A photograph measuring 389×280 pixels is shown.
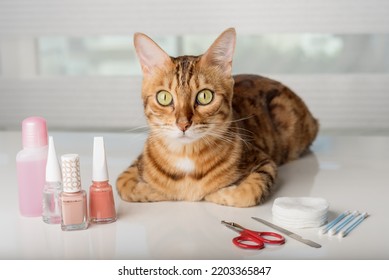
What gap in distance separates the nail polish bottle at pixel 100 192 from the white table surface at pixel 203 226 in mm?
28

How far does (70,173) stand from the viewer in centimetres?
136

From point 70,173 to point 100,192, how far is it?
0.31ft

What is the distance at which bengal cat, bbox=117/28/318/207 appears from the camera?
1524 millimetres

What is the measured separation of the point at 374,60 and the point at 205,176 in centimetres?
231

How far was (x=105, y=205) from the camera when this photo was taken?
4.73 ft

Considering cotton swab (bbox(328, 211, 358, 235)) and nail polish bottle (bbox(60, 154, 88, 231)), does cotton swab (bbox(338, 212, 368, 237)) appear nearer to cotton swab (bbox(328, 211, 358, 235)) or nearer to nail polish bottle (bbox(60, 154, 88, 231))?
cotton swab (bbox(328, 211, 358, 235))

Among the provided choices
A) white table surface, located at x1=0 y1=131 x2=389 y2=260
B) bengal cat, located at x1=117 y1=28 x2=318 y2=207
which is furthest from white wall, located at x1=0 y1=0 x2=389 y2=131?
bengal cat, located at x1=117 y1=28 x2=318 y2=207

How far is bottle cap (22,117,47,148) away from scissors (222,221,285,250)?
0.51 metres

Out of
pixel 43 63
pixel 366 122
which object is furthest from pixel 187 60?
pixel 43 63

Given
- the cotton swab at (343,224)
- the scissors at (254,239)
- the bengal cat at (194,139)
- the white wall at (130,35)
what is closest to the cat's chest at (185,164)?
the bengal cat at (194,139)

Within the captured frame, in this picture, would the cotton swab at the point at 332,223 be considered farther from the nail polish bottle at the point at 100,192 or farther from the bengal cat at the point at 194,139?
the nail polish bottle at the point at 100,192

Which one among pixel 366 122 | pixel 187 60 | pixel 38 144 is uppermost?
pixel 187 60

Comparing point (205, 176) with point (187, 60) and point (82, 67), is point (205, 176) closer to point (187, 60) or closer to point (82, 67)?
point (187, 60)

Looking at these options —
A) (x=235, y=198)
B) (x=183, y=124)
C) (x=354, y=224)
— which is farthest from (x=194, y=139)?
(x=354, y=224)
